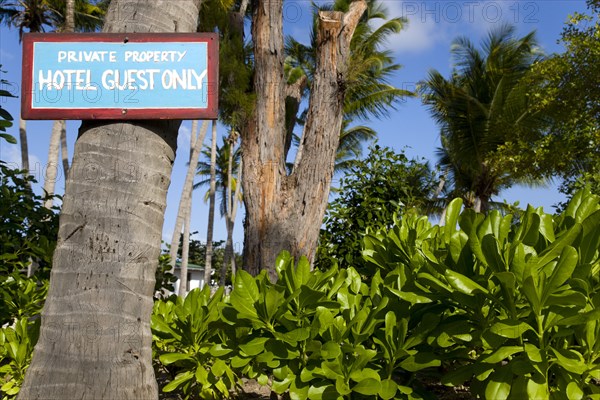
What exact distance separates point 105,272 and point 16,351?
4.37 ft

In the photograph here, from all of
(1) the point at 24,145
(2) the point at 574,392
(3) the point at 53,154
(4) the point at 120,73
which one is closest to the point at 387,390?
(2) the point at 574,392

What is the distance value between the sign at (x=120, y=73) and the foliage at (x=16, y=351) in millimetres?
1369

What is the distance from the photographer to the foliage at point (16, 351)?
113 inches

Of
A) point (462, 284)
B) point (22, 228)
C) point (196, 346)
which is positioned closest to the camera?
point (462, 284)

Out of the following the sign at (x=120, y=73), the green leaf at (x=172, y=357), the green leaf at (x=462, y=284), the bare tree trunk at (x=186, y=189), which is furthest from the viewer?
the bare tree trunk at (x=186, y=189)

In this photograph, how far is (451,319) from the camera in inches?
82.0

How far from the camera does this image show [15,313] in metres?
3.60

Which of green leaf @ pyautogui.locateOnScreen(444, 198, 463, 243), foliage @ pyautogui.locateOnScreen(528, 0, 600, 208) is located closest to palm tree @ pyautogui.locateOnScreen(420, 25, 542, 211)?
foliage @ pyautogui.locateOnScreen(528, 0, 600, 208)

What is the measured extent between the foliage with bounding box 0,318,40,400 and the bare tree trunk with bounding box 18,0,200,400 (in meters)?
1.08

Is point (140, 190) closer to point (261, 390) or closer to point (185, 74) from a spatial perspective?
point (185, 74)

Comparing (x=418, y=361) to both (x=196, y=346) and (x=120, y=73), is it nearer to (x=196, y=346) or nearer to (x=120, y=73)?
(x=196, y=346)

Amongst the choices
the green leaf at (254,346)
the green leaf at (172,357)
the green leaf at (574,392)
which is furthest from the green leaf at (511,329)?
the green leaf at (172,357)

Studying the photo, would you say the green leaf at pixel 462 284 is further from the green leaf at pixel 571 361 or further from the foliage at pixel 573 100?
the foliage at pixel 573 100

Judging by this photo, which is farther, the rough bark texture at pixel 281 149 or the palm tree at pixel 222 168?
the palm tree at pixel 222 168
